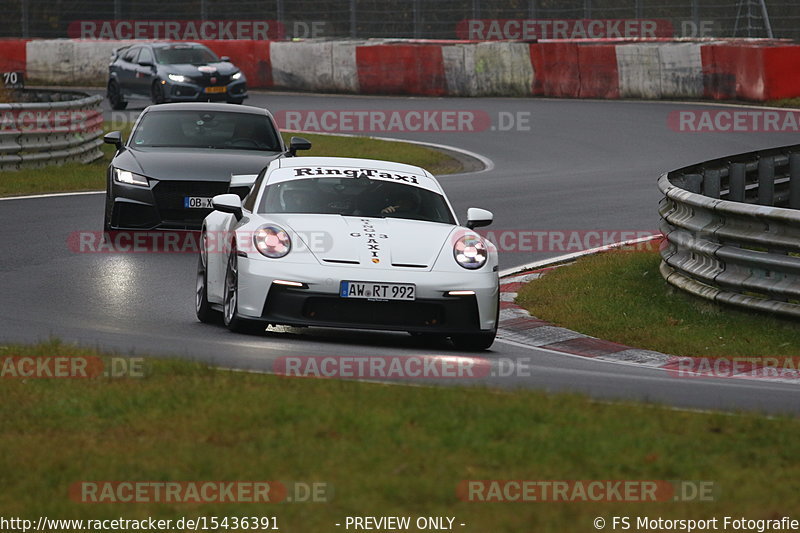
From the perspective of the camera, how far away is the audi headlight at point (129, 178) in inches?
572

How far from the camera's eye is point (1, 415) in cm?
683

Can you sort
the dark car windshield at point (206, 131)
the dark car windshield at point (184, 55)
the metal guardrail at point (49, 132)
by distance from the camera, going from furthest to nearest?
the dark car windshield at point (184, 55) < the metal guardrail at point (49, 132) < the dark car windshield at point (206, 131)

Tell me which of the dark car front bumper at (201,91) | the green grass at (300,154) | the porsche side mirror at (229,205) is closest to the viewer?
the porsche side mirror at (229,205)

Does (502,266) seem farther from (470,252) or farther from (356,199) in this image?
(470,252)

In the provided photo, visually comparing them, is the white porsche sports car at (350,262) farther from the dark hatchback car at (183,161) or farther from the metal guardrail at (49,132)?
the metal guardrail at (49,132)

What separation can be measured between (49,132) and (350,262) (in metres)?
13.2

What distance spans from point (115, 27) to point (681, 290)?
106 ft

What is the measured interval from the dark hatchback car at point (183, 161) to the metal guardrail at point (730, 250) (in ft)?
12.2

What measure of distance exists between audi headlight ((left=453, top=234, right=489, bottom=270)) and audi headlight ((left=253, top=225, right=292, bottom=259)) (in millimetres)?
1113

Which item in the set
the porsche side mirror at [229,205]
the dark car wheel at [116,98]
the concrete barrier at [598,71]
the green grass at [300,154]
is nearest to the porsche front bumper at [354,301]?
the porsche side mirror at [229,205]

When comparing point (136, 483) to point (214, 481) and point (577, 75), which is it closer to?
point (214, 481)

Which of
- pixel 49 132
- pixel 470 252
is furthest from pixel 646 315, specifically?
pixel 49 132

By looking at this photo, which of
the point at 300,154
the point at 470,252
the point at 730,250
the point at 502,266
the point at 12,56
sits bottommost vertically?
the point at 300,154

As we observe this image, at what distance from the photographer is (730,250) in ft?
37.4
